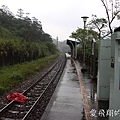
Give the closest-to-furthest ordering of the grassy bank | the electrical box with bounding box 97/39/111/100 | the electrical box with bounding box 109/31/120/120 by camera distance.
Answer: the electrical box with bounding box 109/31/120/120, the electrical box with bounding box 97/39/111/100, the grassy bank

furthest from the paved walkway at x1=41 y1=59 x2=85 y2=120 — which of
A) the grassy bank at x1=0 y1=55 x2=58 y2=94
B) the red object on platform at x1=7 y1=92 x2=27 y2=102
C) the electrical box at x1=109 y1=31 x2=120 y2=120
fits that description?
the grassy bank at x1=0 y1=55 x2=58 y2=94

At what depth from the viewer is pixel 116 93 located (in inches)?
210

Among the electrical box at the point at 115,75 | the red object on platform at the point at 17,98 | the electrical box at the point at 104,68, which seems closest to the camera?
the electrical box at the point at 115,75

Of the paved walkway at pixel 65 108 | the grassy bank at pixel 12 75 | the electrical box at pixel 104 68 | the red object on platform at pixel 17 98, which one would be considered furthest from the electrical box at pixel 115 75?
the grassy bank at pixel 12 75

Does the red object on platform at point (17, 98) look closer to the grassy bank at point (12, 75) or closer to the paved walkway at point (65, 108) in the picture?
the paved walkway at point (65, 108)

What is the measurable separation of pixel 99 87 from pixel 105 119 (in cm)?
188

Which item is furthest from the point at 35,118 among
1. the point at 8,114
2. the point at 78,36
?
the point at 78,36

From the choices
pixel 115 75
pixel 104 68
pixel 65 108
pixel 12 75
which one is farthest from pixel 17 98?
pixel 12 75

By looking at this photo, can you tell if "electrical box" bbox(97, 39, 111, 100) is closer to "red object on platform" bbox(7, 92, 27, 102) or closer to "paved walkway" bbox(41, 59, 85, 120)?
"paved walkway" bbox(41, 59, 85, 120)

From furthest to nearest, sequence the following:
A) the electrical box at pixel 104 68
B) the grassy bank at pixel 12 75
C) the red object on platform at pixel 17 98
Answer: the grassy bank at pixel 12 75 → the red object on platform at pixel 17 98 → the electrical box at pixel 104 68

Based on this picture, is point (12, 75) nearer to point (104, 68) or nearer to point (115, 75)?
point (104, 68)

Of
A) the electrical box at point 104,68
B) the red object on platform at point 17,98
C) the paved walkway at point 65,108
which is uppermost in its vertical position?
the electrical box at point 104,68

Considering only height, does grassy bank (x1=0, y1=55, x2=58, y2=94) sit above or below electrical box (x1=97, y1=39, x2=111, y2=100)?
below

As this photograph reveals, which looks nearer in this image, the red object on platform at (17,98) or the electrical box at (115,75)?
the electrical box at (115,75)
